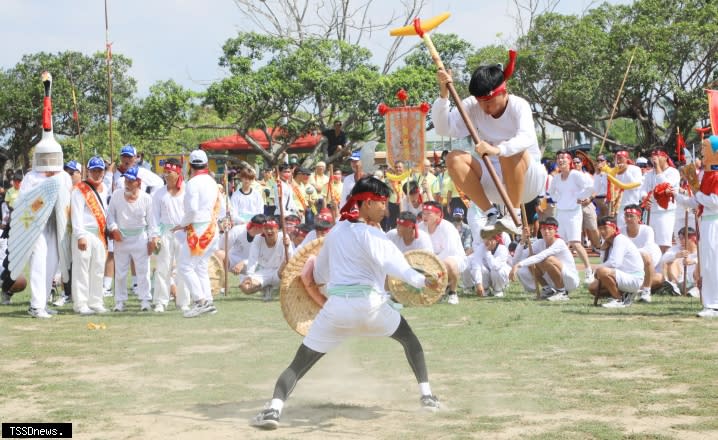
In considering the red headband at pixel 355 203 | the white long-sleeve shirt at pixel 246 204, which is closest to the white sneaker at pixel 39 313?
the white long-sleeve shirt at pixel 246 204

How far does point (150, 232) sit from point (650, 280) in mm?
6669

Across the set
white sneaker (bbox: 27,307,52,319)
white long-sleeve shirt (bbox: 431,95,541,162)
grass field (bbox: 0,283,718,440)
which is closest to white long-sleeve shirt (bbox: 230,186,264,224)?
grass field (bbox: 0,283,718,440)

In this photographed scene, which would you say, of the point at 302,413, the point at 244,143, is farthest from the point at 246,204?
the point at 244,143

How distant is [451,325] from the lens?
11445 millimetres

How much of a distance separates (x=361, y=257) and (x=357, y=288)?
220 millimetres

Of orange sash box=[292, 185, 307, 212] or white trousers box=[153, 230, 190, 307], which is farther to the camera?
orange sash box=[292, 185, 307, 212]

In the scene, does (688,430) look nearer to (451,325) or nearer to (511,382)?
(511,382)

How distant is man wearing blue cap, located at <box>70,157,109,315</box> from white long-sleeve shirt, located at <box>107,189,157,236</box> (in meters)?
0.13

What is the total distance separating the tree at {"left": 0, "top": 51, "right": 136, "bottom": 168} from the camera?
1533 inches

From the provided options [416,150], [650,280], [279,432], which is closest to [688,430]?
[279,432]

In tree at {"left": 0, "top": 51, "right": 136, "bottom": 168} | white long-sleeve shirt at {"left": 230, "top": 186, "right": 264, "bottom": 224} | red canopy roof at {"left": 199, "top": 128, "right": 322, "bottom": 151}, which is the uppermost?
tree at {"left": 0, "top": 51, "right": 136, "bottom": 168}

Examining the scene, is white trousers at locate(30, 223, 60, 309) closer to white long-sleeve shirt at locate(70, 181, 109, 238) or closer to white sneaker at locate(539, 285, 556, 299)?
white long-sleeve shirt at locate(70, 181, 109, 238)

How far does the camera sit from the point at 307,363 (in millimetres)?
7156

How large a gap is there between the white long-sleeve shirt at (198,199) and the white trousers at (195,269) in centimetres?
16
